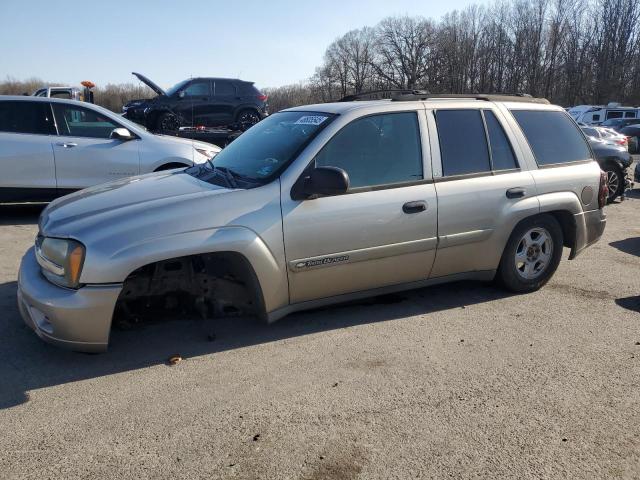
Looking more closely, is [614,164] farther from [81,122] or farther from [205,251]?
[205,251]

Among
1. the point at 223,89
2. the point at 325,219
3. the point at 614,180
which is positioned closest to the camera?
the point at 325,219

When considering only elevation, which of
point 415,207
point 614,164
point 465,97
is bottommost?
point 614,164

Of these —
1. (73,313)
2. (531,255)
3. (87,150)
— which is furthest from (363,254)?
(87,150)

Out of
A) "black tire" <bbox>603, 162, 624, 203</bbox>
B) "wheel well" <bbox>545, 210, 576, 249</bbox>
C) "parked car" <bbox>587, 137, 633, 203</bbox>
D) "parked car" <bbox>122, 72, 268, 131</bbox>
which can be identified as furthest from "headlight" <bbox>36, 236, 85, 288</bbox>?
"parked car" <bbox>122, 72, 268, 131</bbox>

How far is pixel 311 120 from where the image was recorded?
170 inches

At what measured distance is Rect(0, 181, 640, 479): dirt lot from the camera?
2.63 metres

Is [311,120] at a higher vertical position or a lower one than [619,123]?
higher

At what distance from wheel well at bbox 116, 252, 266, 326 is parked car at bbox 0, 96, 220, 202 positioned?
14.6ft

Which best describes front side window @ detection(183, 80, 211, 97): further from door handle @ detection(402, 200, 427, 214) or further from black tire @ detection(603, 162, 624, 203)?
door handle @ detection(402, 200, 427, 214)

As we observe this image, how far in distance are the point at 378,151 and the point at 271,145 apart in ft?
2.80

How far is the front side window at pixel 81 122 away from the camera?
25.5 ft

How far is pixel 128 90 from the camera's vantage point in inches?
1677

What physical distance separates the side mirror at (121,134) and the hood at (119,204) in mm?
3726

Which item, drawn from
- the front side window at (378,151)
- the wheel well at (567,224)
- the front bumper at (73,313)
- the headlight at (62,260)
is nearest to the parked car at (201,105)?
the front side window at (378,151)
